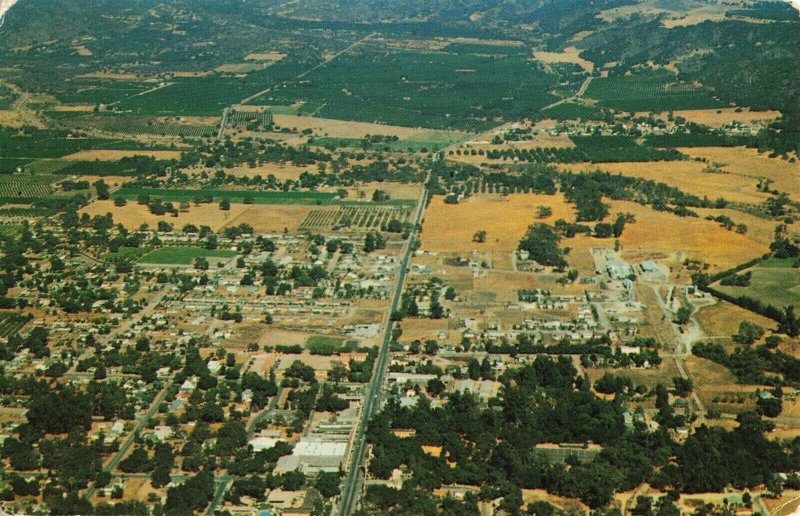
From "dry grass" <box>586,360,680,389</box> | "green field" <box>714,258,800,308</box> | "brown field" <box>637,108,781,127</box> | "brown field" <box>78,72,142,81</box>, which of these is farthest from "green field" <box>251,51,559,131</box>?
"dry grass" <box>586,360,680,389</box>

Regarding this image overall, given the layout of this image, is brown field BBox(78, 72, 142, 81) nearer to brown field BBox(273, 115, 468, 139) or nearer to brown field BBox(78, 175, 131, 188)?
brown field BBox(273, 115, 468, 139)

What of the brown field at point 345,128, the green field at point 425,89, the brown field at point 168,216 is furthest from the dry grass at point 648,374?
the green field at point 425,89

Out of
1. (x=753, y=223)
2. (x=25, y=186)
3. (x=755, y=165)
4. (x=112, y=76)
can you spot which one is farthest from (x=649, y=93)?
(x=25, y=186)

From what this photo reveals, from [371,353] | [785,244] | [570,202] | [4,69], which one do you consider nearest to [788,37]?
[570,202]

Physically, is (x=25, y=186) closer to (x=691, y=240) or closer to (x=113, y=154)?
(x=113, y=154)

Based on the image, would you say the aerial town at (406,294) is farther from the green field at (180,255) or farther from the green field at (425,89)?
the green field at (425,89)

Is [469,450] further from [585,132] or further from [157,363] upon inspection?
[585,132]
